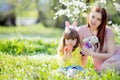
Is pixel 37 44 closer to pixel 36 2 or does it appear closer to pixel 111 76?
pixel 111 76

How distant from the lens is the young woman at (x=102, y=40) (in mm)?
7410

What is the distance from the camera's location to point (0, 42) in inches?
449

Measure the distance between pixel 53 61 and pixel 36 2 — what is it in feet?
53.0

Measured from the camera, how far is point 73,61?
7.45 metres

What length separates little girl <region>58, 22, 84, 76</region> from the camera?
7.41 metres

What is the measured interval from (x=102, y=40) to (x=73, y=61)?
0.53 meters

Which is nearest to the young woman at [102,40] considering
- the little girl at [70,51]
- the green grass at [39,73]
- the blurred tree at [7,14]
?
the little girl at [70,51]

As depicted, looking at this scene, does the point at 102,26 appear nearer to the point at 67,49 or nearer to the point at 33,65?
the point at 67,49

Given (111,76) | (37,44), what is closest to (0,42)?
(37,44)

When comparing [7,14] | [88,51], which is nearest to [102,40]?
[88,51]

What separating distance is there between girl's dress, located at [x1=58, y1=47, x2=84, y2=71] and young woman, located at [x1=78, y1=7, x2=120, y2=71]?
145 mm

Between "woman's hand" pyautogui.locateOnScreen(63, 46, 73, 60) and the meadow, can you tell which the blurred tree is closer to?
the meadow

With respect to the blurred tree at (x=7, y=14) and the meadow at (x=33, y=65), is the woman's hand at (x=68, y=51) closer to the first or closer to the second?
the meadow at (x=33, y=65)

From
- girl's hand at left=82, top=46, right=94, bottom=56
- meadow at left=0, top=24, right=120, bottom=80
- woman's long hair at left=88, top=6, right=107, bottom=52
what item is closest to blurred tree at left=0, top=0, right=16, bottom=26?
meadow at left=0, top=24, right=120, bottom=80
